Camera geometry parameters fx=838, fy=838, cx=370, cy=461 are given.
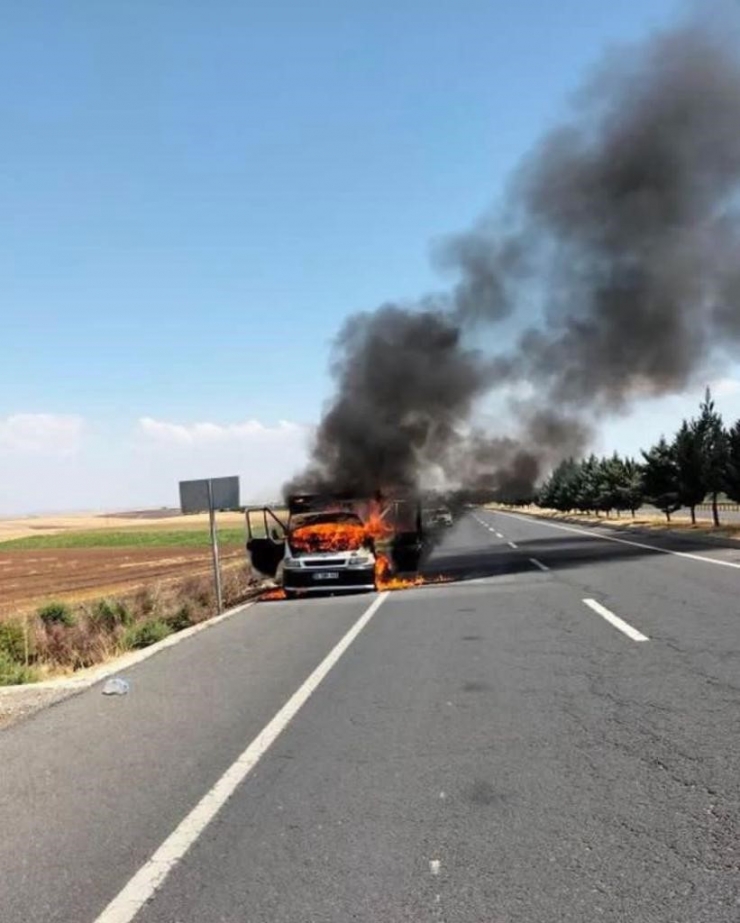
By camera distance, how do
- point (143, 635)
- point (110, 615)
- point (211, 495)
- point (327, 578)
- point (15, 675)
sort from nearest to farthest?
point (15, 675) < point (143, 635) < point (211, 495) < point (327, 578) < point (110, 615)

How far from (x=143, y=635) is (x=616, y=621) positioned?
21.9 feet

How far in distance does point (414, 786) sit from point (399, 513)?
46.4 feet

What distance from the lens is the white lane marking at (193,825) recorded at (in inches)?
119

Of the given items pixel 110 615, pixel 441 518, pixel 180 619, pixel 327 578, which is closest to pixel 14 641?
pixel 180 619

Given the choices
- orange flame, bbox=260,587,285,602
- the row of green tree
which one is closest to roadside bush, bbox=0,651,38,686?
orange flame, bbox=260,587,285,602

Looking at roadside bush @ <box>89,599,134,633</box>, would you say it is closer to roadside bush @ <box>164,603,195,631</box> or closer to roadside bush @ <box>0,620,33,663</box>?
roadside bush @ <box>164,603,195,631</box>

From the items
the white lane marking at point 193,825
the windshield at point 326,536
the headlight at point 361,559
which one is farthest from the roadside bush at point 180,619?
the white lane marking at point 193,825

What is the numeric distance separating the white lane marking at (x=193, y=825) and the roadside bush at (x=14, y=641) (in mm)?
6750

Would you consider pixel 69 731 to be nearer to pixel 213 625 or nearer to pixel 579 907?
pixel 579 907

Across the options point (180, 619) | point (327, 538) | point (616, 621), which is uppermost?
point (327, 538)

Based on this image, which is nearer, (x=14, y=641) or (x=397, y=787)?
(x=397, y=787)

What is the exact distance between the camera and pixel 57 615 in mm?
16594

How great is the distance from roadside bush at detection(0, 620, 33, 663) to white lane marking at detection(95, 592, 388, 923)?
266 inches

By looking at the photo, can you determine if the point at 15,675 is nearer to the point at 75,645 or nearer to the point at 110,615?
the point at 75,645
